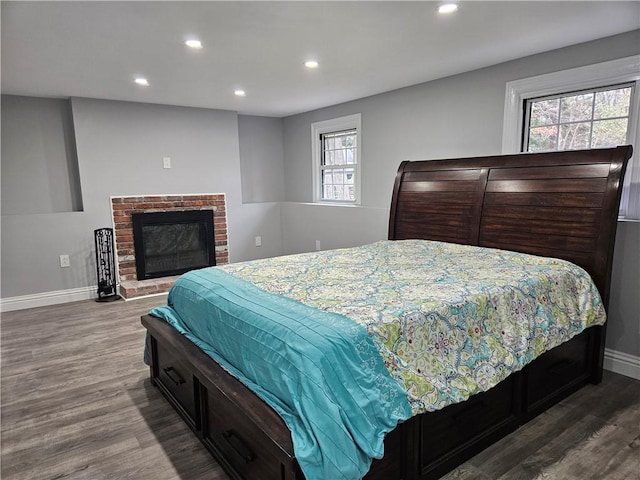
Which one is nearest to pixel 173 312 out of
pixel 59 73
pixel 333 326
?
pixel 333 326

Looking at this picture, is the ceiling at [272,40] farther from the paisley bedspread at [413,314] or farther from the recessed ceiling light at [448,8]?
the paisley bedspread at [413,314]

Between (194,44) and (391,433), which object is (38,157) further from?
(391,433)

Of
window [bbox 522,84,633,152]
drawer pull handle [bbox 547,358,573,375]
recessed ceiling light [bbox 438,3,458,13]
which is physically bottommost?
drawer pull handle [bbox 547,358,573,375]

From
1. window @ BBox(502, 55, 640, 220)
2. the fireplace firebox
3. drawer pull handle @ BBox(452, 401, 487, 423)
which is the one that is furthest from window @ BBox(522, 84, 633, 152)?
the fireplace firebox

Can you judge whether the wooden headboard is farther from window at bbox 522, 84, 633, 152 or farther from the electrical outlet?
the electrical outlet

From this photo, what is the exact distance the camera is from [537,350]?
2.02 metres

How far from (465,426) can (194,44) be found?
2.76m

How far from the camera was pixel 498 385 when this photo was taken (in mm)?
1992

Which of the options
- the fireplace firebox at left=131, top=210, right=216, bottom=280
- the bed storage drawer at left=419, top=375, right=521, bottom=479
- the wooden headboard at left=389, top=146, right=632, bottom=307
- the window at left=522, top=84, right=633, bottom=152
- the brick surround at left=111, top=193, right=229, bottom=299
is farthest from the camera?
the fireplace firebox at left=131, top=210, right=216, bottom=280

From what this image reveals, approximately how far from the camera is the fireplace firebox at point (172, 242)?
481cm

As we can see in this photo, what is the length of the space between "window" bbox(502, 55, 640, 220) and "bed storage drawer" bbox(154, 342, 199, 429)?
292 centimetres

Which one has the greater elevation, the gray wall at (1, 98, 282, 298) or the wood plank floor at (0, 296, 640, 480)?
the gray wall at (1, 98, 282, 298)

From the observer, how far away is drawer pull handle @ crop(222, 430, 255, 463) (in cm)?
160

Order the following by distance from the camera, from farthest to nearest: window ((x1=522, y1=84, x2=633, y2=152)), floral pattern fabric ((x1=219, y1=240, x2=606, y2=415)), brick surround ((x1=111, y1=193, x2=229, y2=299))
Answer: brick surround ((x1=111, y1=193, x2=229, y2=299))
window ((x1=522, y1=84, x2=633, y2=152))
floral pattern fabric ((x1=219, y1=240, x2=606, y2=415))
